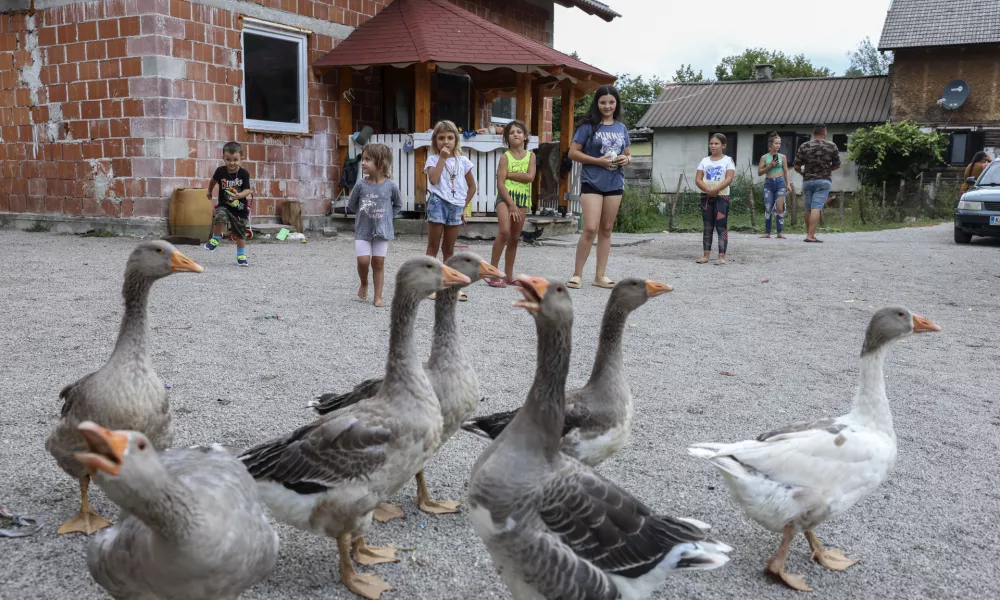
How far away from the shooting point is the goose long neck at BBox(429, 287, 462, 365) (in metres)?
3.81

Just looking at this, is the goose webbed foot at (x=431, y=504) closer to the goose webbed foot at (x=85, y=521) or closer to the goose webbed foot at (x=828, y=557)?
the goose webbed foot at (x=85, y=521)

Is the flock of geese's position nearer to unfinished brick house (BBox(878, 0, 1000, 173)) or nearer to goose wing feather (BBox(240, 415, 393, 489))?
goose wing feather (BBox(240, 415, 393, 489))

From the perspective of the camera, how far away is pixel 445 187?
8453 millimetres

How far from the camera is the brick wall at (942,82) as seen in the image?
32.6 meters

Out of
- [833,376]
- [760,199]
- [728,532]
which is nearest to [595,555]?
[728,532]

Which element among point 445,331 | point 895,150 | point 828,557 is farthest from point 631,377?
point 895,150

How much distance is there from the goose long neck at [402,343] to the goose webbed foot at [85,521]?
137 centimetres

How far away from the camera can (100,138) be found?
12.8 metres

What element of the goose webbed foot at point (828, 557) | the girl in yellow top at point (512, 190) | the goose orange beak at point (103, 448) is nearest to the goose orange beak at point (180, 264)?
the goose orange beak at point (103, 448)

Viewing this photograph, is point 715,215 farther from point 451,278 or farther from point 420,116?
point 451,278

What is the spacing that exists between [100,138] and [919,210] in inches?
1040

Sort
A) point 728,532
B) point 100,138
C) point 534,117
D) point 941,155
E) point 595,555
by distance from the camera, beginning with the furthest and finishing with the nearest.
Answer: point 941,155
point 534,117
point 100,138
point 728,532
point 595,555

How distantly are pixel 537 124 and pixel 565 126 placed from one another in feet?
3.76

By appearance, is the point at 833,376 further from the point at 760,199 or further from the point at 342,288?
the point at 760,199
